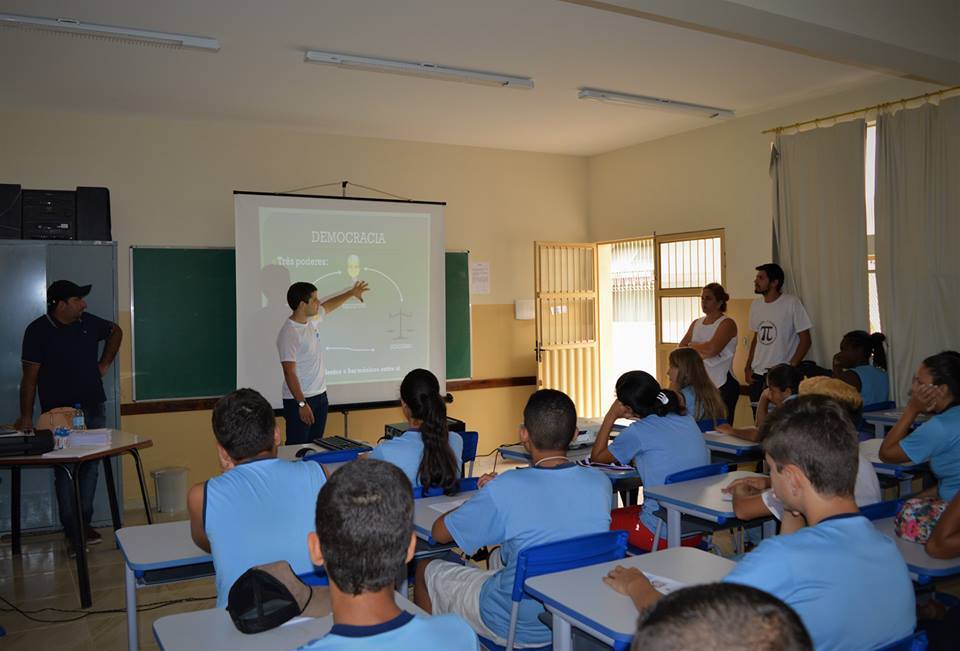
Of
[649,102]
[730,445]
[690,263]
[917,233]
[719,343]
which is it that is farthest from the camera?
[690,263]

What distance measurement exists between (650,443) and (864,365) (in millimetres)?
2778

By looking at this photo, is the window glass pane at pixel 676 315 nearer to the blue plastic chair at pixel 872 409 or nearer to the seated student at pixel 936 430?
the blue plastic chair at pixel 872 409

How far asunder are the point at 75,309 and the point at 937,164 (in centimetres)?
608

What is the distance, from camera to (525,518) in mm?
2455

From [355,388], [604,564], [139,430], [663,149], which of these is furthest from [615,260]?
[604,564]

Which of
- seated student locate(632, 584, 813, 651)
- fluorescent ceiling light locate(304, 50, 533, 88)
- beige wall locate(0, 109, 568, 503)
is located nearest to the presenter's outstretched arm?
beige wall locate(0, 109, 568, 503)

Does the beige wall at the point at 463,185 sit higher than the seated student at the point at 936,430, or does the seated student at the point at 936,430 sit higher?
the beige wall at the point at 463,185

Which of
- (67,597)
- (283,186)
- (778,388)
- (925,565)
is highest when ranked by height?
(283,186)

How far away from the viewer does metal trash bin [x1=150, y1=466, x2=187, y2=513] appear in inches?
244

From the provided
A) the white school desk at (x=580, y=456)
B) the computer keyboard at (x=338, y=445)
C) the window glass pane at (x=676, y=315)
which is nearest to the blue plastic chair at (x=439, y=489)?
the white school desk at (x=580, y=456)

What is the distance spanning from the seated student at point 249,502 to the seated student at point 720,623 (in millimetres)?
1680

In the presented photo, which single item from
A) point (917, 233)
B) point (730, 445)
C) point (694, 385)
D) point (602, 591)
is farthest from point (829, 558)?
point (917, 233)

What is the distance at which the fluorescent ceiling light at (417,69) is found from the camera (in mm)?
4844

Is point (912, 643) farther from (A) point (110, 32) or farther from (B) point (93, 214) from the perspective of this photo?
(B) point (93, 214)
